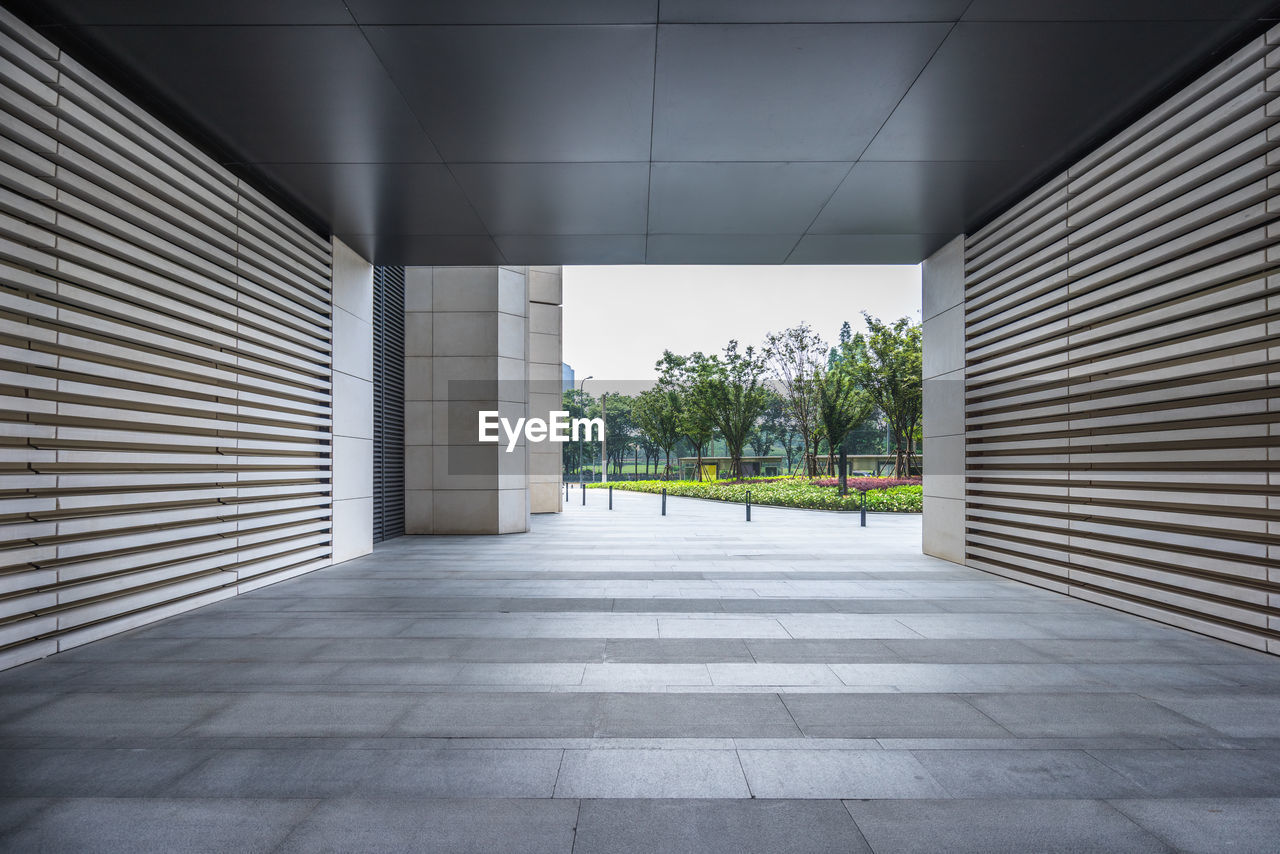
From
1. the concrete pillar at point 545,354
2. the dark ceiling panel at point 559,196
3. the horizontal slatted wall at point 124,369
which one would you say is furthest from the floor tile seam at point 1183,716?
the concrete pillar at point 545,354

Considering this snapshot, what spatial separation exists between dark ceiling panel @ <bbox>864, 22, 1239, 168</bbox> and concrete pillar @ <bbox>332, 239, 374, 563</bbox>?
26.3 feet

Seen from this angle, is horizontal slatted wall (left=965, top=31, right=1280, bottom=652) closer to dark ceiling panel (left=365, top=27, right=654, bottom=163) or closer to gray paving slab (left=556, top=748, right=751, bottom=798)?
dark ceiling panel (left=365, top=27, right=654, bottom=163)

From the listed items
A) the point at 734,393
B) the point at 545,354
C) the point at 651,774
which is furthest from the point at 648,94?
the point at 734,393

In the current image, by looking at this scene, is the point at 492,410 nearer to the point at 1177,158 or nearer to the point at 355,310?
the point at 355,310

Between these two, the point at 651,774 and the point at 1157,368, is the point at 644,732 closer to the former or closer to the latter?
the point at 651,774

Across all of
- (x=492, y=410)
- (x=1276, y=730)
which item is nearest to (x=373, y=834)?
(x=1276, y=730)

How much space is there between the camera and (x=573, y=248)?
11.1 metres

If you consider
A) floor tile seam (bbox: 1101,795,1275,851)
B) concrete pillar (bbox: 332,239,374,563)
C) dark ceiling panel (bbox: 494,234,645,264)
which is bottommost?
floor tile seam (bbox: 1101,795,1275,851)

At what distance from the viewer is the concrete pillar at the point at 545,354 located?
24.1 m

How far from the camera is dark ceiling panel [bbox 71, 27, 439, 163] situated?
568 centimetres

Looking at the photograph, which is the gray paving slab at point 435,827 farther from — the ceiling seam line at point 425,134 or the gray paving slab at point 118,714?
the ceiling seam line at point 425,134

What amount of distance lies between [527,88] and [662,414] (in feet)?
131

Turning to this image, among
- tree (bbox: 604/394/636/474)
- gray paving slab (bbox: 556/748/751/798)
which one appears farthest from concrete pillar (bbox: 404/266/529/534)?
tree (bbox: 604/394/636/474)

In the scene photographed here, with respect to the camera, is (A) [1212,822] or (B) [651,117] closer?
(A) [1212,822]
